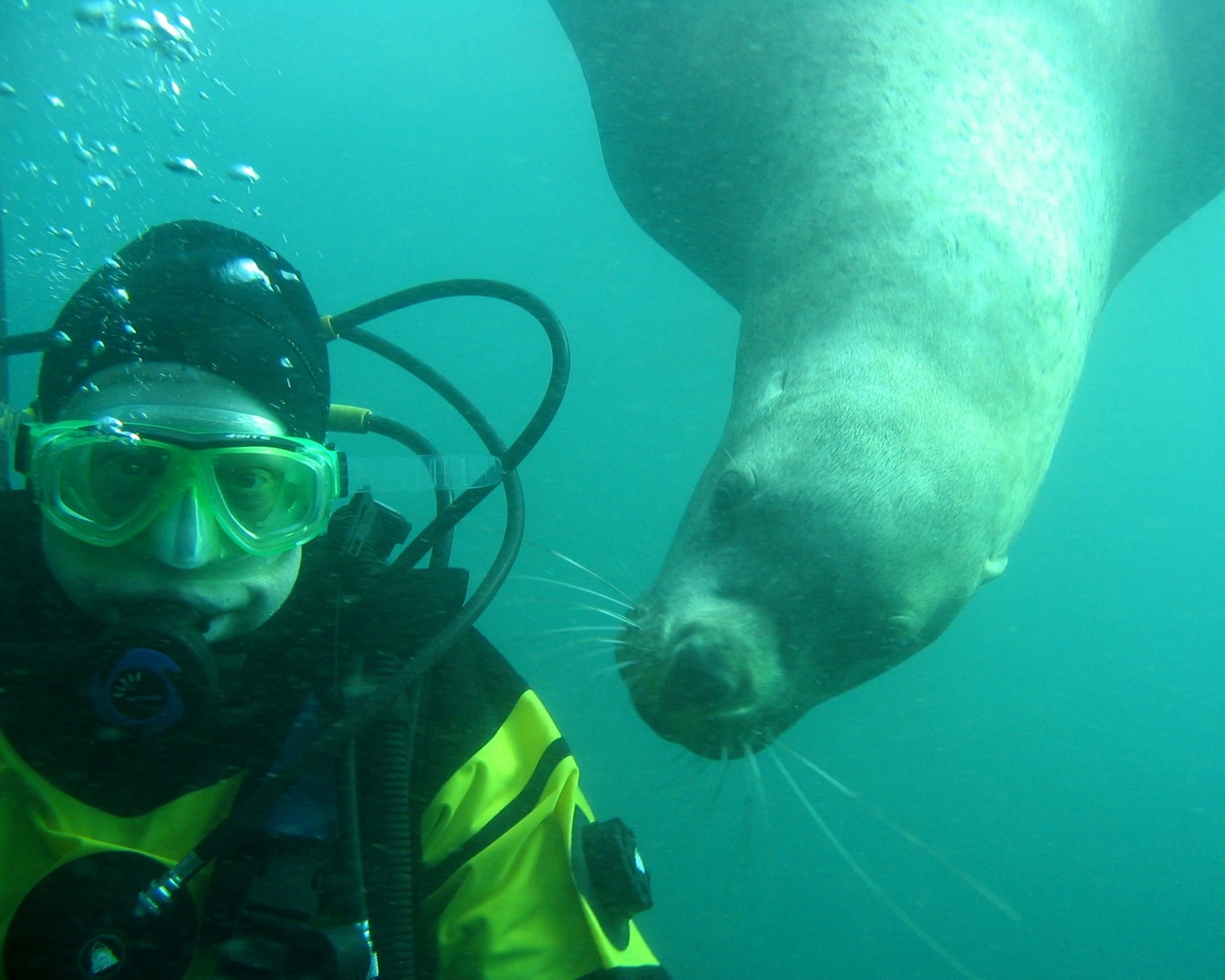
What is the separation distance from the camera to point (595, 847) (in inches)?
64.5

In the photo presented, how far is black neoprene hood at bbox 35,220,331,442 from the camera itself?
1.68m

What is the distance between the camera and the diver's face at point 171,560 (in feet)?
5.03

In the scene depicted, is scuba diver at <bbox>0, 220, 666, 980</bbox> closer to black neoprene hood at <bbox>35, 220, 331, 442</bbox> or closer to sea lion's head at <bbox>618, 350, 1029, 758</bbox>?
black neoprene hood at <bbox>35, 220, 331, 442</bbox>

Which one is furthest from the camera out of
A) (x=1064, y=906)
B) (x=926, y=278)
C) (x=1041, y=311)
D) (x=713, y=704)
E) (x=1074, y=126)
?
(x=1064, y=906)

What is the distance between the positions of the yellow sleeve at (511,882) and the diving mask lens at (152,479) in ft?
2.02

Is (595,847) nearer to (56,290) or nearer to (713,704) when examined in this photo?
(713,704)

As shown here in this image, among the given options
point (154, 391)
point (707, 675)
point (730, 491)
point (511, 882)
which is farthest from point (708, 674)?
point (154, 391)

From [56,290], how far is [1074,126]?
4673mm

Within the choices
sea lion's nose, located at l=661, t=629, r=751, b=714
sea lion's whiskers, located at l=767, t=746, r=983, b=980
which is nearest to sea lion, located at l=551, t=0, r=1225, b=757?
sea lion's nose, located at l=661, t=629, r=751, b=714

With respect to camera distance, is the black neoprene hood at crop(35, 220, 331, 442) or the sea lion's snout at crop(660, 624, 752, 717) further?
the sea lion's snout at crop(660, 624, 752, 717)

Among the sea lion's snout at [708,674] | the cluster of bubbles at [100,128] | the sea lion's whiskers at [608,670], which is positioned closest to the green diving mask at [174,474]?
the sea lion's snout at [708,674]

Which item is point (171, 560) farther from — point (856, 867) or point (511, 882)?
point (856, 867)

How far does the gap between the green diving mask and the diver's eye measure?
1.06m

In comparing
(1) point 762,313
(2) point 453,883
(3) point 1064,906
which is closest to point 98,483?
(2) point 453,883
